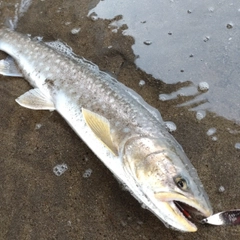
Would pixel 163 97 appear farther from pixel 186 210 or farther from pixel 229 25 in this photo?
pixel 186 210

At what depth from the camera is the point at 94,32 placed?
495 centimetres

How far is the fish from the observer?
2.90 m

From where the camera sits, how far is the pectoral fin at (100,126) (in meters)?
3.46

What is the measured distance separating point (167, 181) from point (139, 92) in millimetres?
1572

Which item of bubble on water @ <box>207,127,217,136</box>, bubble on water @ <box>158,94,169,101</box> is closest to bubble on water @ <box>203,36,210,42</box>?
bubble on water @ <box>158,94,169,101</box>

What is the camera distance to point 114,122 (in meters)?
3.61

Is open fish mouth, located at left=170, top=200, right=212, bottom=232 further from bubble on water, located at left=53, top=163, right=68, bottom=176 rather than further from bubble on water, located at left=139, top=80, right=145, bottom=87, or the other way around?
bubble on water, located at left=139, top=80, right=145, bottom=87

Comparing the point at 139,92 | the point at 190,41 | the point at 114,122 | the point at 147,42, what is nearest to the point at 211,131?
the point at 139,92

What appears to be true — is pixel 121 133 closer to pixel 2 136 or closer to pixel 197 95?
pixel 197 95

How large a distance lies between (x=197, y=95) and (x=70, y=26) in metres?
2.12

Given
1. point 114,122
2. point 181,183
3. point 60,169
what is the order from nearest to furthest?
1. point 181,183
2. point 114,122
3. point 60,169

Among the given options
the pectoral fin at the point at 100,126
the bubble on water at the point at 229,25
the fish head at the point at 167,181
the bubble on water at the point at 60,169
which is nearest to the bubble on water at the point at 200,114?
the fish head at the point at 167,181

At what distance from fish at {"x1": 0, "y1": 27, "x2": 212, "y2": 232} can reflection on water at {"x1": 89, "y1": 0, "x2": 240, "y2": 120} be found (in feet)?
1.97

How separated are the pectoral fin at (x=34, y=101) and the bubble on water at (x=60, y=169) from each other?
2.47 ft
